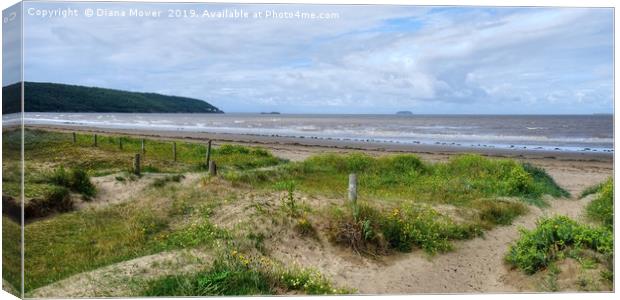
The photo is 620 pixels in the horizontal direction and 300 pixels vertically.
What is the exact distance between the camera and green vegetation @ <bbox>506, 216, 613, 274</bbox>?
7.95 meters

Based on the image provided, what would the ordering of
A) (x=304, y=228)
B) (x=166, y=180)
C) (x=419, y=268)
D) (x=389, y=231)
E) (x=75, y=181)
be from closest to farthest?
(x=419, y=268) → (x=304, y=228) → (x=389, y=231) → (x=75, y=181) → (x=166, y=180)

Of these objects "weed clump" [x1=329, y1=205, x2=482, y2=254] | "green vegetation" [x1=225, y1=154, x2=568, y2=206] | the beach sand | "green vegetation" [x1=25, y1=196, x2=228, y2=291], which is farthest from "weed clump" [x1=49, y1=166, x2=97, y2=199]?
"weed clump" [x1=329, y1=205, x2=482, y2=254]

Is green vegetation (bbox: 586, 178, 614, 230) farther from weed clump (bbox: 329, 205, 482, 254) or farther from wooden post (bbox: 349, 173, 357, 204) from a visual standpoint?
wooden post (bbox: 349, 173, 357, 204)

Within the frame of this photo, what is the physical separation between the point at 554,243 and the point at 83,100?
907cm

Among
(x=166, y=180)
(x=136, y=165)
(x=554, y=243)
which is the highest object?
(x=136, y=165)

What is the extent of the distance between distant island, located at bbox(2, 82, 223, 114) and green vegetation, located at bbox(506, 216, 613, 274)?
691 cm

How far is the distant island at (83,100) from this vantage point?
6828mm

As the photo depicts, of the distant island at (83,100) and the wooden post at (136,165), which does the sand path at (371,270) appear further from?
the wooden post at (136,165)

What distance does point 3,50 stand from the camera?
681cm

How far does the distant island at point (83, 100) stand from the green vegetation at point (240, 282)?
2831 millimetres

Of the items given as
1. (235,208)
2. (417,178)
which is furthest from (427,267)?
(417,178)

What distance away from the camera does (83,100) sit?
37.4 ft

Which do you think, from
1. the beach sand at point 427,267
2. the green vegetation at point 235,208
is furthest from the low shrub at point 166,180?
the beach sand at point 427,267

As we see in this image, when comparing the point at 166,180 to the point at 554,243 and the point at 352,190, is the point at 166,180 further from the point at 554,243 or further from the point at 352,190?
the point at 554,243
